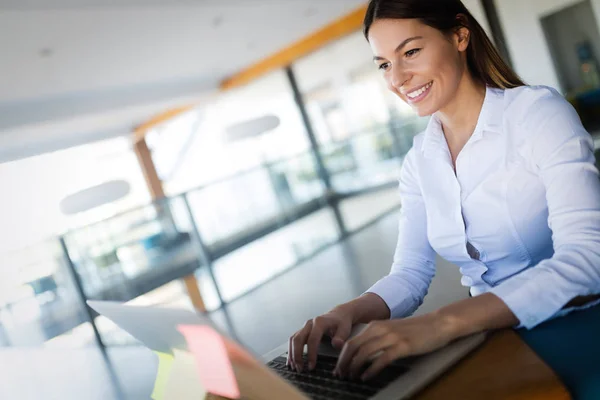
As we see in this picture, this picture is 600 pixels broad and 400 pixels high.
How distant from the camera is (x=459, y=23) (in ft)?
3.28

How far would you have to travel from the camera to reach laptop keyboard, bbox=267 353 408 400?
1.94 feet

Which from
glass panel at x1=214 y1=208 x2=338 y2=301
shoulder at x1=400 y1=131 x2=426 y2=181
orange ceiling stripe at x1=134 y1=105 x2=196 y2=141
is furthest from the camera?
orange ceiling stripe at x1=134 y1=105 x2=196 y2=141

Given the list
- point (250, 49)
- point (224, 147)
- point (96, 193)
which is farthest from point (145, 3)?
point (224, 147)

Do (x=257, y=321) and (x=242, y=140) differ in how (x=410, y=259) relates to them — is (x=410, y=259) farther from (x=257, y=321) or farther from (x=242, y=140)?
(x=242, y=140)

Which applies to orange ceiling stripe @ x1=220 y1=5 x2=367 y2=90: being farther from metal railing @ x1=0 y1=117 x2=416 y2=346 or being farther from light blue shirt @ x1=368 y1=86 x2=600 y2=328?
light blue shirt @ x1=368 y1=86 x2=600 y2=328

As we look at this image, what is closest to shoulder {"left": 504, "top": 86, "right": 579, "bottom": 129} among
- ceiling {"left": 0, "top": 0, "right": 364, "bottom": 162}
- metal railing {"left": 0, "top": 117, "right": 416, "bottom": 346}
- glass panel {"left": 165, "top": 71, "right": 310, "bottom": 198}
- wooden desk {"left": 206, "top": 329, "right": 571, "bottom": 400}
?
wooden desk {"left": 206, "top": 329, "right": 571, "bottom": 400}

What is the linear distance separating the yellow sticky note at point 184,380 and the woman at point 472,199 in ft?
0.46

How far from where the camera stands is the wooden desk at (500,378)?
0.47 metres

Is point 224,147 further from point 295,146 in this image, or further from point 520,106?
point 520,106

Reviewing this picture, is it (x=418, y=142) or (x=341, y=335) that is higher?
(x=418, y=142)

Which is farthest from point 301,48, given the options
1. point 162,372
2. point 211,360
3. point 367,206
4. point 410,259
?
point 211,360

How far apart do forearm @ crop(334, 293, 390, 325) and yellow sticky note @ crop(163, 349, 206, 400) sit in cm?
26

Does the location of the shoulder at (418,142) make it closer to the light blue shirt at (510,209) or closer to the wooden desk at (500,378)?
the light blue shirt at (510,209)

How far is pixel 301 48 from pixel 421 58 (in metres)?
8.05
